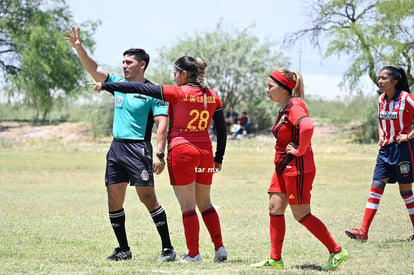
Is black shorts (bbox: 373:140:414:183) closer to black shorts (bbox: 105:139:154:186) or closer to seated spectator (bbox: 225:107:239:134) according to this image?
black shorts (bbox: 105:139:154:186)

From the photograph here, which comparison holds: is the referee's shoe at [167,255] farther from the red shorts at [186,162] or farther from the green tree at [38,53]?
the green tree at [38,53]

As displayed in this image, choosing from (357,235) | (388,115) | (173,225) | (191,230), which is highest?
(388,115)

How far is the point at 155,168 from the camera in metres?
7.73

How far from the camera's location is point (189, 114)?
7.29 m

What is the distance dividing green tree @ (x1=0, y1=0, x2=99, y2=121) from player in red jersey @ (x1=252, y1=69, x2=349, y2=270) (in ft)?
125

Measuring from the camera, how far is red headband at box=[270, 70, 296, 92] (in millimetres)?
7086

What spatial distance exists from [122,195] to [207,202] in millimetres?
952

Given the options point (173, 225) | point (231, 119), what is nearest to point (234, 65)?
point (231, 119)

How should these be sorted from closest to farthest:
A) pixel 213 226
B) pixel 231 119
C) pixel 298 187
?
1. pixel 298 187
2. pixel 213 226
3. pixel 231 119

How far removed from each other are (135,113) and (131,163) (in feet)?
1.76

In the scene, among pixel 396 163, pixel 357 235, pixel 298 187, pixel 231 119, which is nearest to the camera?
pixel 298 187

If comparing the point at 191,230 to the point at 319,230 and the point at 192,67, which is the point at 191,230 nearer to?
the point at 319,230

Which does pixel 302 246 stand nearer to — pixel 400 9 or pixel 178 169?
pixel 178 169

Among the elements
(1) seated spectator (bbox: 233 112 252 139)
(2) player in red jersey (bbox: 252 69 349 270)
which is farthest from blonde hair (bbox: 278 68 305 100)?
(1) seated spectator (bbox: 233 112 252 139)
